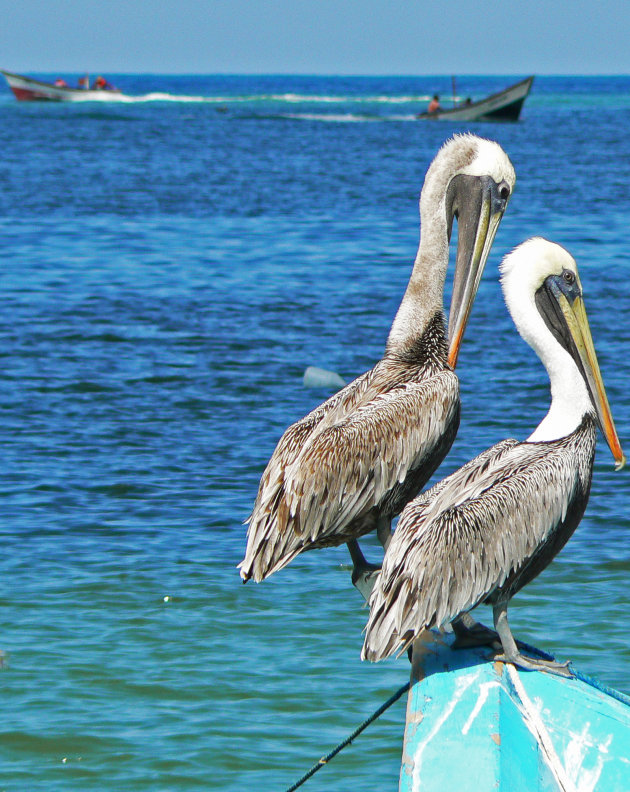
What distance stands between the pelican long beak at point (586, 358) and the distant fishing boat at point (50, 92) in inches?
2262

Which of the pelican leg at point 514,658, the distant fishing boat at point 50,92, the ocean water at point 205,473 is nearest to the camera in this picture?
the pelican leg at point 514,658

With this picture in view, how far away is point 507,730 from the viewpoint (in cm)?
340

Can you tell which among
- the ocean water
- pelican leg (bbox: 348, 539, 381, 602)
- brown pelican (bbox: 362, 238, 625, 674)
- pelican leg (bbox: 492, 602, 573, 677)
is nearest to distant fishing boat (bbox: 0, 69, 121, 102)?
the ocean water

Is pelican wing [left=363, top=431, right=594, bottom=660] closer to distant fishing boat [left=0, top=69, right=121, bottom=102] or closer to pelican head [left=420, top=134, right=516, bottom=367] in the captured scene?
pelican head [left=420, top=134, right=516, bottom=367]

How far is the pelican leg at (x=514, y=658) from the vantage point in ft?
12.1

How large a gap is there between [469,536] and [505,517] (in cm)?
13

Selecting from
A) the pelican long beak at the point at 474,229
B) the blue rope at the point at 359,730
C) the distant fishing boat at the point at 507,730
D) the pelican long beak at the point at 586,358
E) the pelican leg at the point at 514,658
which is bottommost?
the blue rope at the point at 359,730

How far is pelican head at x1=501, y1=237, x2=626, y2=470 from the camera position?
12.9ft

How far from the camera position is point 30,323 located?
39.7ft

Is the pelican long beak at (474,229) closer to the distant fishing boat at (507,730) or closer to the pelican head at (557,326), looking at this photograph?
the pelican head at (557,326)

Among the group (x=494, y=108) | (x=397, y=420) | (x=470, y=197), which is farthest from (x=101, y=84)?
(x=397, y=420)

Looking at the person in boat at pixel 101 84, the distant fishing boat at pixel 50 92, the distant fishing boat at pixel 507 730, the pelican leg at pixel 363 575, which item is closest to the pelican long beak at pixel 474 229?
the pelican leg at pixel 363 575

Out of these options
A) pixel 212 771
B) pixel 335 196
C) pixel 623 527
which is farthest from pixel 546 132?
pixel 212 771

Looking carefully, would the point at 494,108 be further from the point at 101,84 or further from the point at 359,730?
the point at 359,730
